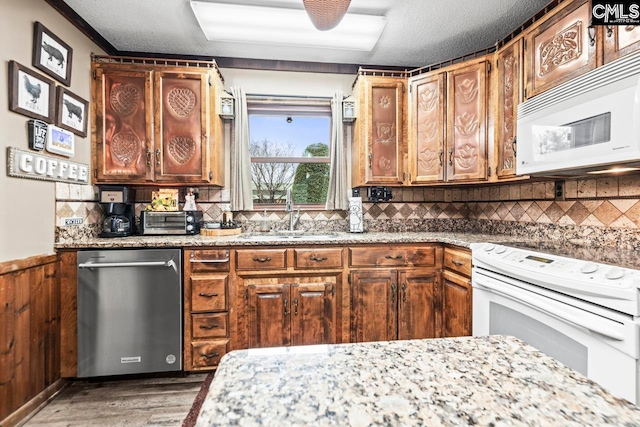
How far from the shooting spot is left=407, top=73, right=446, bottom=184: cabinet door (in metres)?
Answer: 2.57

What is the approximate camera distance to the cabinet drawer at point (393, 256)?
2.35m

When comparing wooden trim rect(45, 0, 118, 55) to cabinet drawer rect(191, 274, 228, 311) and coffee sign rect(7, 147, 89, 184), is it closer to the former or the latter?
coffee sign rect(7, 147, 89, 184)

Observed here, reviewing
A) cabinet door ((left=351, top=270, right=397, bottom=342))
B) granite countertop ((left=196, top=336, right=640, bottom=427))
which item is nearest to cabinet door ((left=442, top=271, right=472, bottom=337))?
cabinet door ((left=351, top=270, right=397, bottom=342))

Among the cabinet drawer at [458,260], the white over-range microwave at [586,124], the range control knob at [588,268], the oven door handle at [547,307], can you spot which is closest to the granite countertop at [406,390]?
the oven door handle at [547,307]

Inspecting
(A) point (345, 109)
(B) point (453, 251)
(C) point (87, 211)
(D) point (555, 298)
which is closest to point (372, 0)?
(A) point (345, 109)

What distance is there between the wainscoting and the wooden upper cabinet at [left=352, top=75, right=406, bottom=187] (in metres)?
2.49

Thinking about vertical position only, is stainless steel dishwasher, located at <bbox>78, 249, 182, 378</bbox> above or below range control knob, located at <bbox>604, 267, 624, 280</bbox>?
below

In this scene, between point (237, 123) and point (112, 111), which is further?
point (237, 123)

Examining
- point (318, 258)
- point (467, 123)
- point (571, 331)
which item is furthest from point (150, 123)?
point (571, 331)

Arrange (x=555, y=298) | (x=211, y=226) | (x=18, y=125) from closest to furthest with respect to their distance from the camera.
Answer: (x=555, y=298)
(x=18, y=125)
(x=211, y=226)

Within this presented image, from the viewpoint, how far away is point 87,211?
239cm

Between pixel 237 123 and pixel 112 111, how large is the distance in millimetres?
1015

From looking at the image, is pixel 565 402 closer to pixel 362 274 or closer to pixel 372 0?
pixel 362 274

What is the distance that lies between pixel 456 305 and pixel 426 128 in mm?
1521
